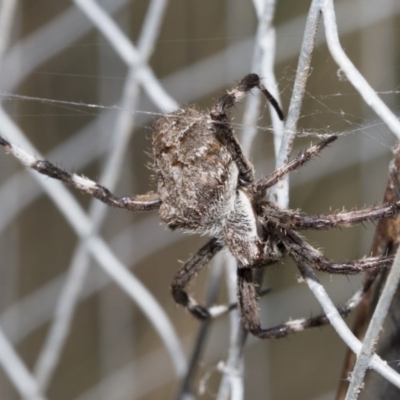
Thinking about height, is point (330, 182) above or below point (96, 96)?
below

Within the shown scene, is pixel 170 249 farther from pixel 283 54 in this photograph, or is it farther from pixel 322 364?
pixel 283 54

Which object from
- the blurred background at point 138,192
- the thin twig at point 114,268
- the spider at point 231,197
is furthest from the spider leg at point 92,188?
the blurred background at point 138,192

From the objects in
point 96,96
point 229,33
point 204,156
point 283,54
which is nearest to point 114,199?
point 204,156

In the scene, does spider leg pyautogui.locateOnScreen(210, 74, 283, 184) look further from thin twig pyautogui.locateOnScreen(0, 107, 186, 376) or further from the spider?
thin twig pyautogui.locateOnScreen(0, 107, 186, 376)

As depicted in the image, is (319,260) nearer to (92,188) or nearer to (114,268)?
(92,188)

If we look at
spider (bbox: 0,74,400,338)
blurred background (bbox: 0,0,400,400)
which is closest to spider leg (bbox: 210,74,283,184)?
spider (bbox: 0,74,400,338)

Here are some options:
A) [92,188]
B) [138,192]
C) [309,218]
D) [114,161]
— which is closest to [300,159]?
[309,218]

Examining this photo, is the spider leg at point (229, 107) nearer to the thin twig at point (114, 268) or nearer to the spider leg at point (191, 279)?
the spider leg at point (191, 279)
